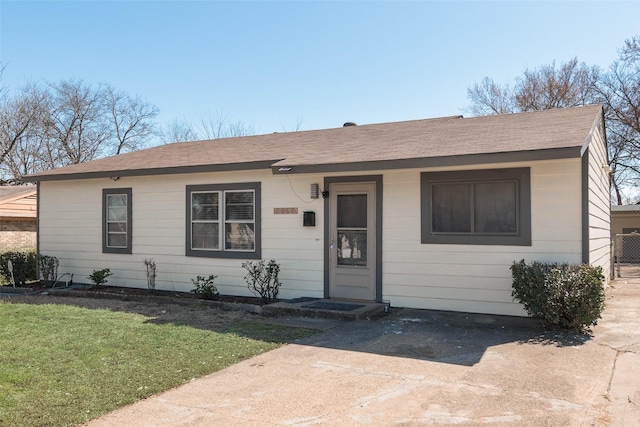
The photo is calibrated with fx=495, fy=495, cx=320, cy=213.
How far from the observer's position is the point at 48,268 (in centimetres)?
1142

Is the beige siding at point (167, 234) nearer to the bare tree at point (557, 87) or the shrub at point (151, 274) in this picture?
the shrub at point (151, 274)

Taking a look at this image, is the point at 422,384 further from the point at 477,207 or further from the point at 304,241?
the point at 304,241

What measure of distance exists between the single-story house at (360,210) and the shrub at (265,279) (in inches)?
8.9

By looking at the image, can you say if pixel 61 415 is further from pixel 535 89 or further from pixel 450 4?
pixel 535 89

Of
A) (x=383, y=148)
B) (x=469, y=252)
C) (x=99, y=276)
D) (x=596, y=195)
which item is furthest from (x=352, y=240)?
(x=99, y=276)

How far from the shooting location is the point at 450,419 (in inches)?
145

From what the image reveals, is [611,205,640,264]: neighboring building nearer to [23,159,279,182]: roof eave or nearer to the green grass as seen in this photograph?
[23,159,279,182]: roof eave

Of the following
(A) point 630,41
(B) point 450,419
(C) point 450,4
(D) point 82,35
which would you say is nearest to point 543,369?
(B) point 450,419

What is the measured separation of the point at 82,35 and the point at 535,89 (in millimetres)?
23851

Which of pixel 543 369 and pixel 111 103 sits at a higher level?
pixel 111 103

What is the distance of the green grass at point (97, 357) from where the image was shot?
4027 millimetres

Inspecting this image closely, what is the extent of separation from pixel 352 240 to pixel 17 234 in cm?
1661

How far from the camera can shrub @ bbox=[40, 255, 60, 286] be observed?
1138 cm

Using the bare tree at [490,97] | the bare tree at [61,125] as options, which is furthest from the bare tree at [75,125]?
the bare tree at [490,97]
